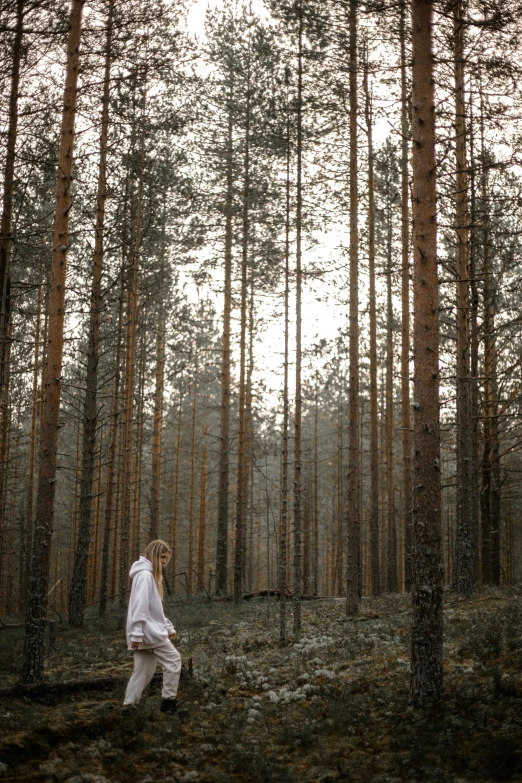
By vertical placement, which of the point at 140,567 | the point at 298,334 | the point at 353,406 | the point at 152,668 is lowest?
the point at 152,668

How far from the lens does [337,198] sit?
56.7 feet

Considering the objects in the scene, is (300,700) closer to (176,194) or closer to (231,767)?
(231,767)

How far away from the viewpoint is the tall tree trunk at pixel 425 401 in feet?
22.2

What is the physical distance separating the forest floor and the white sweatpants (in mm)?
224

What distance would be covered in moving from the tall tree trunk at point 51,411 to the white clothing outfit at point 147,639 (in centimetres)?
252

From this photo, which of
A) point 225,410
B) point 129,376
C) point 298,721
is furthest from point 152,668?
point 225,410

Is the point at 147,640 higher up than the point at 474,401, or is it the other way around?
the point at 474,401

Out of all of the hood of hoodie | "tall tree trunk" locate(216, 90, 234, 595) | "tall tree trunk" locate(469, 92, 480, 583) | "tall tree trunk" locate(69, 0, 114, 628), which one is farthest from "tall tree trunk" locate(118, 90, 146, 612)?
the hood of hoodie

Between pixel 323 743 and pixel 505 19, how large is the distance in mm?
8852

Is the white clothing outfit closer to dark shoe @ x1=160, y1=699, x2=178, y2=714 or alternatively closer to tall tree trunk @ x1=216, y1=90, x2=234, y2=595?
dark shoe @ x1=160, y1=699, x2=178, y2=714

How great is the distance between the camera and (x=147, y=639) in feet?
22.6

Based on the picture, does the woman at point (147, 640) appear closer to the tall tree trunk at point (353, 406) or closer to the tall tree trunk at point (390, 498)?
the tall tree trunk at point (353, 406)

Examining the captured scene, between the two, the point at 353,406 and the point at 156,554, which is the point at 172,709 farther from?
the point at 353,406

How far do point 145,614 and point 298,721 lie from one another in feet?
6.68
